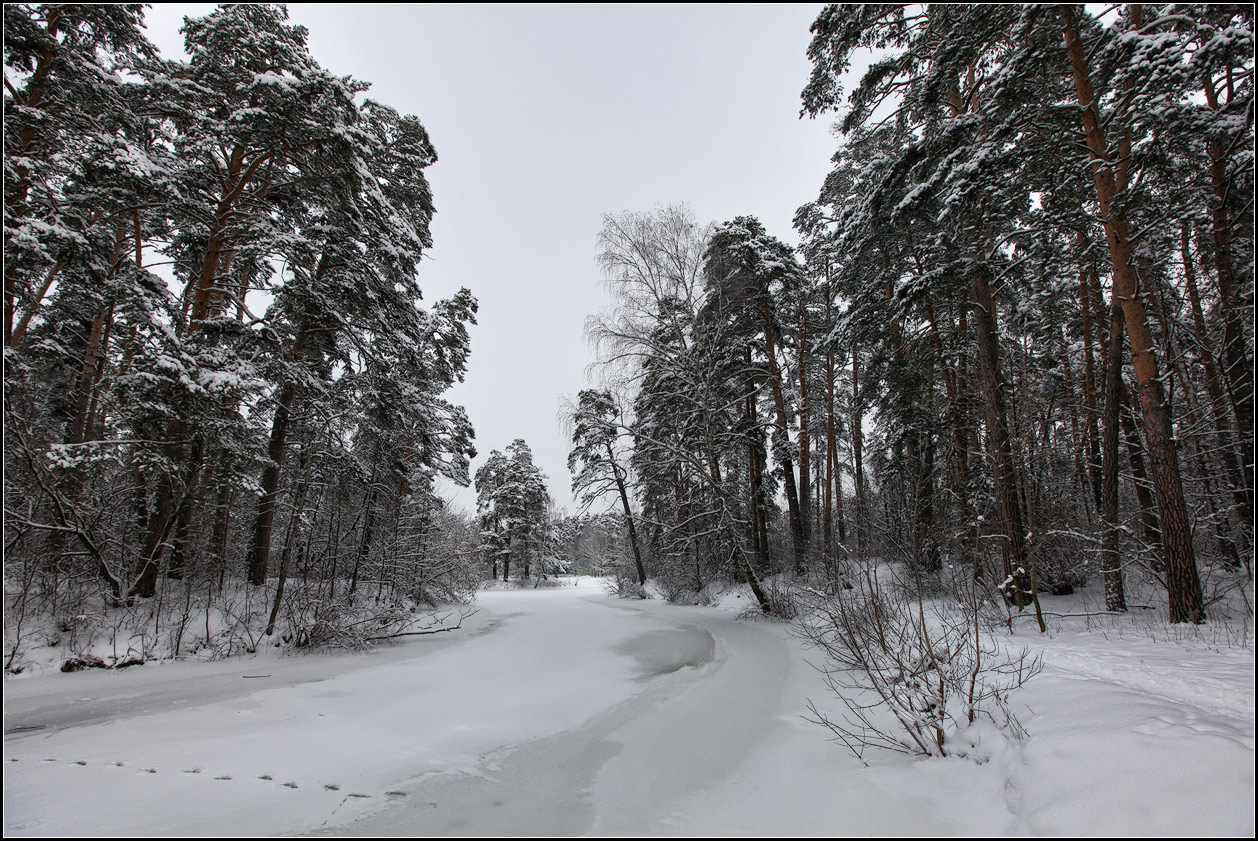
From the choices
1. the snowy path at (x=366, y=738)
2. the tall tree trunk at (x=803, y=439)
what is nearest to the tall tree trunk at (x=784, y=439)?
the tall tree trunk at (x=803, y=439)

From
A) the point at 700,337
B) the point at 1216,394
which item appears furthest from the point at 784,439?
the point at 1216,394

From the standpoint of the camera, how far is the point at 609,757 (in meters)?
4.24

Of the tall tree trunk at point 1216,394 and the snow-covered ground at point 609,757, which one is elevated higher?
the tall tree trunk at point 1216,394

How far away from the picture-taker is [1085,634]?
617cm

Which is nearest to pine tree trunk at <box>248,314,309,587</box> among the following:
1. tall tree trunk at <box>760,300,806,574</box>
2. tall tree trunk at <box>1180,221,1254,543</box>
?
tall tree trunk at <box>760,300,806,574</box>

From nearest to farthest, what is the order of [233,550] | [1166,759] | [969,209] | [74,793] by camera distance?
[1166,759], [74,793], [969,209], [233,550]

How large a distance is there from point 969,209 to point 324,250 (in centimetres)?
1104

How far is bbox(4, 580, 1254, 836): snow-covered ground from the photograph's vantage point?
8.62 ft

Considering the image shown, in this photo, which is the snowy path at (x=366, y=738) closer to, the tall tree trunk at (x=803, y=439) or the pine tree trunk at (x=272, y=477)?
the pine tree trunk at (x=272, y=477)

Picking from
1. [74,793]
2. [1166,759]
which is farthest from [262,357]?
[1166,759]

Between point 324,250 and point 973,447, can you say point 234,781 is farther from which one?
point 973,447

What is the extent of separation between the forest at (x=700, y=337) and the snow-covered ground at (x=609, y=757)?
0.65 meters

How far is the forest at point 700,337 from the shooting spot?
615 centimetres

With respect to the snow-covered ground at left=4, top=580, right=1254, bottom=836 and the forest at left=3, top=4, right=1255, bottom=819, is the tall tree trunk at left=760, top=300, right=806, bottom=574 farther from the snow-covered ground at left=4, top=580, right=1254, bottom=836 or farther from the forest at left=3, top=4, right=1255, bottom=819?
the snow-covered ground at left=4, top=580, right=1254, bottom=836
